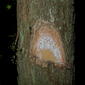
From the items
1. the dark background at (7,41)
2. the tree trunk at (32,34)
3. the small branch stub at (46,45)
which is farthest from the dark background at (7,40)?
the small branch stub at (46,45)

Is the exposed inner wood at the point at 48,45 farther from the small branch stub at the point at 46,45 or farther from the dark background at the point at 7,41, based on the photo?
the dark background at the point at 7,41

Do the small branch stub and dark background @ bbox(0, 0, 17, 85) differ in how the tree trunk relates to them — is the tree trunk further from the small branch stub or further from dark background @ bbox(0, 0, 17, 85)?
dark background @ bbox(0, 0, 17, 85)

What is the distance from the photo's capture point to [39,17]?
1.36 metres

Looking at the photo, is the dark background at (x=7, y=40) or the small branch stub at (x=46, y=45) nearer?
the small branch stub at (x=46, y=45)

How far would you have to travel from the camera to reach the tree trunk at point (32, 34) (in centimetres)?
130

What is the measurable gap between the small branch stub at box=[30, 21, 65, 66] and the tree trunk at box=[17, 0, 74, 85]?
0.02 meters

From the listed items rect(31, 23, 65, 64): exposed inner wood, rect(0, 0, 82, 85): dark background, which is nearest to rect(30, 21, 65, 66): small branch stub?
rect(31, 23, 65, 64): exposed inner wood

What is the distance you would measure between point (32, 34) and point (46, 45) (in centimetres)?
11

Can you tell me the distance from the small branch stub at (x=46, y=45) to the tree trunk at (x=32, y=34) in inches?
0.7

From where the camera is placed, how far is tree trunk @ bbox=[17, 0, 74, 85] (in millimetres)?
1298

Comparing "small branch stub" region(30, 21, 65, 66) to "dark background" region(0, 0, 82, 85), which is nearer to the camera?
"small branch stub" region(30, 21, 65, 66)

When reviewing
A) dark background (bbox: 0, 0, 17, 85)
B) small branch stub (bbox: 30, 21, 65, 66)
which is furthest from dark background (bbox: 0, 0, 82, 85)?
small branch stub (bbox: 30, 21, 65, 66)

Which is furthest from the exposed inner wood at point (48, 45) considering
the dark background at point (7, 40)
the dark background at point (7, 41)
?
the dark background at point (7, 40)
